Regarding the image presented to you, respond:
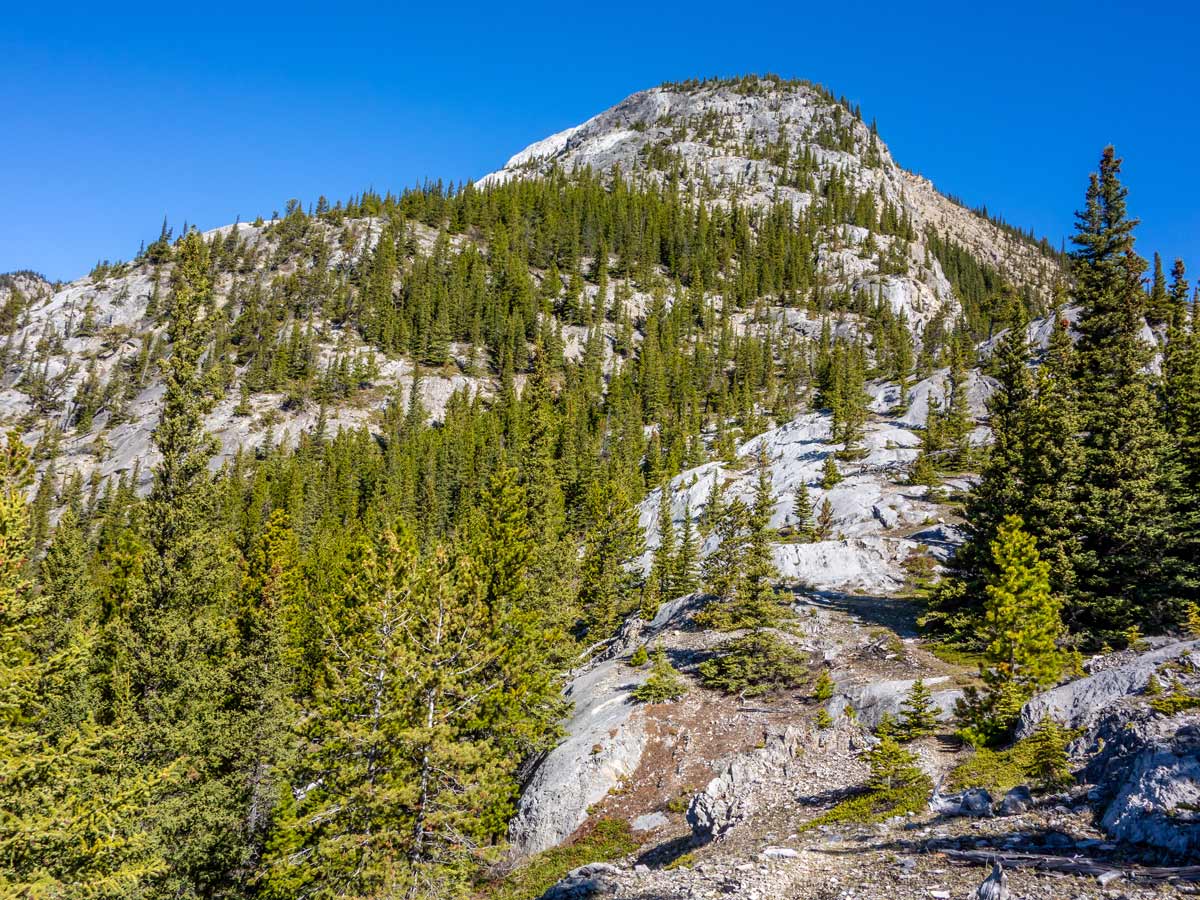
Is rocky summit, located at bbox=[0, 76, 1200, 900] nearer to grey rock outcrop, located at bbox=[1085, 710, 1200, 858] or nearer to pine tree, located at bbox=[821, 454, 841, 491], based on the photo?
grey rock outcrop, located at bbox=[1085, 710, 1200, 858]

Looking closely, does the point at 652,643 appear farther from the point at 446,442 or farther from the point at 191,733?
the point at 446,442

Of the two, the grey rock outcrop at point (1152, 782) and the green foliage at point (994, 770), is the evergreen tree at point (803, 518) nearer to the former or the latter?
the green foliage at point (994, 770)

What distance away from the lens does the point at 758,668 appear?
27703 mm

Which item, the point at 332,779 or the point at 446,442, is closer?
the point at 332,779

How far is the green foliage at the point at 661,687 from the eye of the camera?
27562 mm

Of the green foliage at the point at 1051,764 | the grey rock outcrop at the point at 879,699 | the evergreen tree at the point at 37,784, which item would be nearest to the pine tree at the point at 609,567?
the grey rock outcrop at the point at 879,699

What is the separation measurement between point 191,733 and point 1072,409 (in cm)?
4100

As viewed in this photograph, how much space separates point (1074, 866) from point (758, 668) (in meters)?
Result: 17.9

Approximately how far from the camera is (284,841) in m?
19.5

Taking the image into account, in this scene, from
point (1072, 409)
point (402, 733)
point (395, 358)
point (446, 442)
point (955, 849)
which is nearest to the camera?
point (955, 849)

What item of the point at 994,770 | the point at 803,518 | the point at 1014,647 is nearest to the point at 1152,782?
the point at 994,770

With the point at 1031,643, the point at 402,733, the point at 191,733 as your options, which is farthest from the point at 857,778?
the point at 191,733

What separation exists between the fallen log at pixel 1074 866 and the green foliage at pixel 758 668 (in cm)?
1570

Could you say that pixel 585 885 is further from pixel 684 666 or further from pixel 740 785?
pixel 684 666
